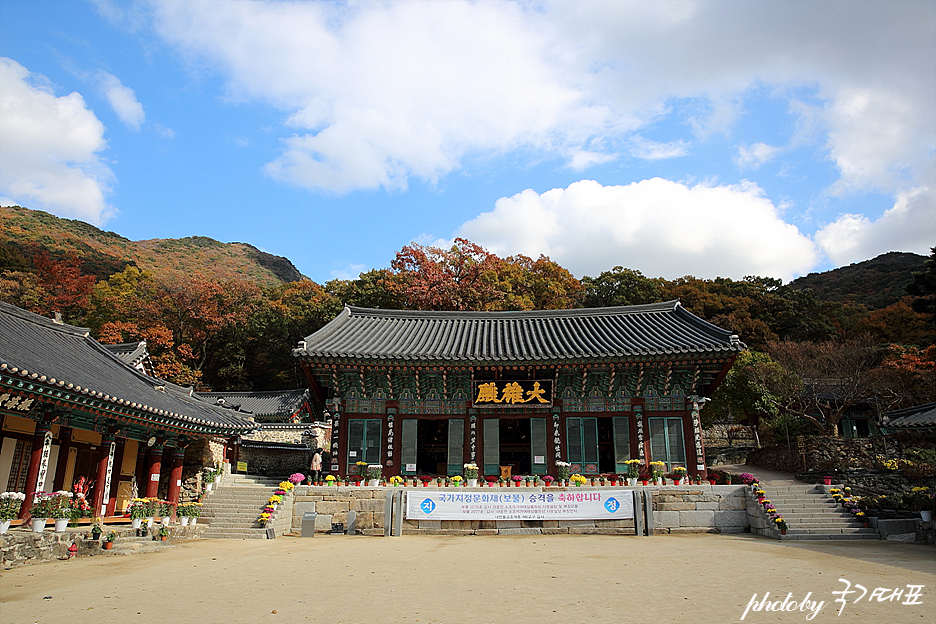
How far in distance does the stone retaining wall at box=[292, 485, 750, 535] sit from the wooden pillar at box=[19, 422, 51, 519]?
6384mm

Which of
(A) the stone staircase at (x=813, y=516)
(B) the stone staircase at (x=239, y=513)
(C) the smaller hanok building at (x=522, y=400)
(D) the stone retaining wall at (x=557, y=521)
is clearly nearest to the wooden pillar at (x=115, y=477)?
(B) the stone staircase at (x=239, y=513)

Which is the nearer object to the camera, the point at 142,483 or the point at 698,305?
the point at 142,483

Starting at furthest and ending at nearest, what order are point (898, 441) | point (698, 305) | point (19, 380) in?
point (698, 305) < point (898, 441) < point (19, 380)

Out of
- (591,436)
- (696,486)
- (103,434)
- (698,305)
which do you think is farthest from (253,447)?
(698,305)

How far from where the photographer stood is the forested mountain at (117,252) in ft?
188

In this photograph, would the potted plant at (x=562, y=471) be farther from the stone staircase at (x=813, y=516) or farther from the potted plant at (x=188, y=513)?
the potted plant at (x=188, y=513)

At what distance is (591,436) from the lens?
65.7 feet

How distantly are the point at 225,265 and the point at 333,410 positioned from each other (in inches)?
3283

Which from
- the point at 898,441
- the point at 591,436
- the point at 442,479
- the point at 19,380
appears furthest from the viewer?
the point at 898,441

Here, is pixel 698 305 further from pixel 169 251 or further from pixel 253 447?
pixel 169 251

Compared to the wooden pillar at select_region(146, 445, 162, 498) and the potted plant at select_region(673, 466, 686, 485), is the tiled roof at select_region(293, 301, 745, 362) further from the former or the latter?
the wooden pillar at select_region(146, 445, 162, 498)

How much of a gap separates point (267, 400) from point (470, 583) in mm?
31183

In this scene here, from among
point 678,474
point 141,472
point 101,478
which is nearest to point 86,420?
point 101,478

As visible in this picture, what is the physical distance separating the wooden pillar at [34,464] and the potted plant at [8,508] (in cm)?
67
